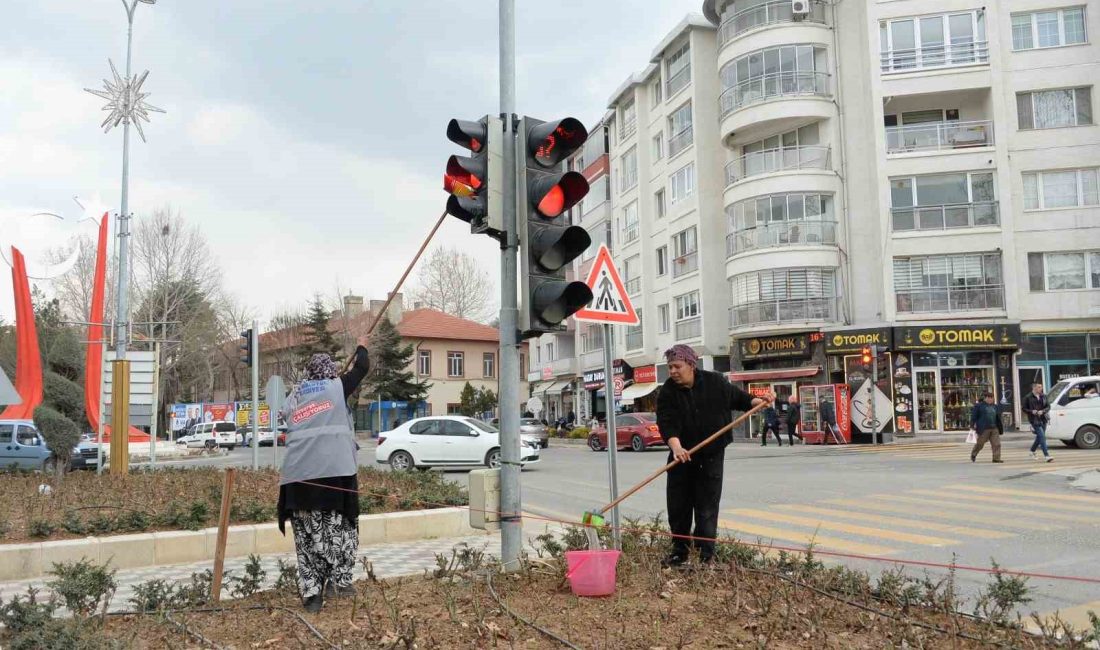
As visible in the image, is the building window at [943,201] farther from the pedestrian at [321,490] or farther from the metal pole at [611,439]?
the pedestrian at [321,490]

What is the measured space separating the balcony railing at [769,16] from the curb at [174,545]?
32009mm

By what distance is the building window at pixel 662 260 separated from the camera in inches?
1812

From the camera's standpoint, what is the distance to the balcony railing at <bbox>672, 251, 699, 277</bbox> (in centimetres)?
4244

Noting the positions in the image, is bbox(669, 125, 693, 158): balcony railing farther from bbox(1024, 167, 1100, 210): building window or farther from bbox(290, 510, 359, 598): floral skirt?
bbox(290, 510, 359, 598): floral skirt

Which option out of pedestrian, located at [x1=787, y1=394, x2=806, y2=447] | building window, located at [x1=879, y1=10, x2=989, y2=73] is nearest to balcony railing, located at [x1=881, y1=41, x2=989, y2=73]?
building window, located at [x1=879, y1=10, x2=989, y2=73]

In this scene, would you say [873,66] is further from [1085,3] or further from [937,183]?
[1085,3]

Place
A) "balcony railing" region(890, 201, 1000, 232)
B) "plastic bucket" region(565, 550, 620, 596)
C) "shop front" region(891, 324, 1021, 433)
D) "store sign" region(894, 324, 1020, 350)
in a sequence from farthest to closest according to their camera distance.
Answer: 1. "balcony railing" region(890, 201, 1000, 232)
2. "shop front" region(891, 324, 1021, 433)
3. "store sign" region(894, 324, 1020, 350)
4. "plastic bucket" region(565, 550, 620, 596)

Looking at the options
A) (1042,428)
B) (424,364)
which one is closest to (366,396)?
(424,364)

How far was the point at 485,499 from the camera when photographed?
6.42 metres

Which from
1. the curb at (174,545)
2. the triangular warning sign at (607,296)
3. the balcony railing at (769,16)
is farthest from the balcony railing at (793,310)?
the triangular warning sign at (607,296)

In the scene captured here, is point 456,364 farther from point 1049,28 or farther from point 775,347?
point 1049,28

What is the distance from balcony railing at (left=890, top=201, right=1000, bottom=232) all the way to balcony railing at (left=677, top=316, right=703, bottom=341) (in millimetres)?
10103

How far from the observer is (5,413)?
28109mm

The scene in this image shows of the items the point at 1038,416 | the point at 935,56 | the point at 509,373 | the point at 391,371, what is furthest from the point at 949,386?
the point at 391,371
